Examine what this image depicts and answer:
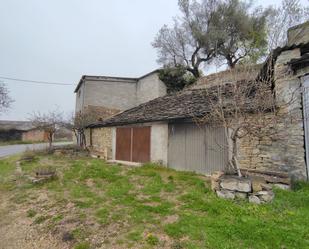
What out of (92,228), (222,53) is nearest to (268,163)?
(92,228)

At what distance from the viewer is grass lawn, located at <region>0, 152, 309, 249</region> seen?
139 inches

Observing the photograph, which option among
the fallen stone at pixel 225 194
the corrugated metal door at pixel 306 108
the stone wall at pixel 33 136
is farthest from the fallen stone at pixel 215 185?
the stone wall at pixel 33 136

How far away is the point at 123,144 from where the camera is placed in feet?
41.9

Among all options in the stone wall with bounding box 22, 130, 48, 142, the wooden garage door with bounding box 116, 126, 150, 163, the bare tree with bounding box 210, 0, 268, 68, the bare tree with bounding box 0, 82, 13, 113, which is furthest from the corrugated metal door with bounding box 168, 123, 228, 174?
the stone wall with bounding box 22, 130, 48, 142

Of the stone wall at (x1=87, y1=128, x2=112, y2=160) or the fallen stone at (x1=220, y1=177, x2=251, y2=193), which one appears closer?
the fallen stone at (x1=220, y1=177, x2=251, y2=193)

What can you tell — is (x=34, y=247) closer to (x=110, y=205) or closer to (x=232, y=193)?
(x=110, y=205)

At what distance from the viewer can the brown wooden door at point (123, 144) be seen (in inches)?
486

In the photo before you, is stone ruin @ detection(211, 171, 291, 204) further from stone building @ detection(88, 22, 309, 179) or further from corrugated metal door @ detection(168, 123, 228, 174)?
corrugated metal door @ detection(168, 123, 228, 174)

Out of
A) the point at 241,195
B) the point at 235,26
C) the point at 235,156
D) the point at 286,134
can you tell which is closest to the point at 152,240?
the point at 241,195

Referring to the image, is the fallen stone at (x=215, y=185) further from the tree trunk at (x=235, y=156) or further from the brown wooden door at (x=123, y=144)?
the brown wooden door at (x=123, y=144)

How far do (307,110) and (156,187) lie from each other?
A: 503 centimetres

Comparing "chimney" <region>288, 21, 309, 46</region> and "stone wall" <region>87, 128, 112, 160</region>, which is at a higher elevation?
"chimney" <region>288, 21, 309, 46</region>

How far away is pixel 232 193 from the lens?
5258mm

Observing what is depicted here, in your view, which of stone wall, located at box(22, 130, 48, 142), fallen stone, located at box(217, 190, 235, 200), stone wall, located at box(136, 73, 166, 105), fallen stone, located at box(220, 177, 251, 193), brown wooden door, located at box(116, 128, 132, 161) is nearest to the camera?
fallen stone, located at box(220, 177, 251, 193)
